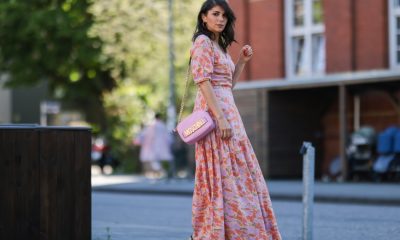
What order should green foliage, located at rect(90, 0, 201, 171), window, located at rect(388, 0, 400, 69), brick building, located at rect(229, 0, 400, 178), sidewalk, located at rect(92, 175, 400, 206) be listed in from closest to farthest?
sidewalk, located at rect(92, 175, 400, 206) → window, located at rect(388, 0, 400, 69) → brick building, located at rect(229, 0, 400, 178) → green foliage, located at rect(90, 0, 201, 171)

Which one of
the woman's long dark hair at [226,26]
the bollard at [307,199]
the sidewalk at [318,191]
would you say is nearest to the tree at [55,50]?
the sidewalk at [318,191]

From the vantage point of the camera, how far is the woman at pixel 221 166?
684cm

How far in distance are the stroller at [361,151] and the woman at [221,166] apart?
58.9 ft

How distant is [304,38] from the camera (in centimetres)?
2717

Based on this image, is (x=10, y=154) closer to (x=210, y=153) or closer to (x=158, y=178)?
(x=210, y=153)

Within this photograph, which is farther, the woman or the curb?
the curb

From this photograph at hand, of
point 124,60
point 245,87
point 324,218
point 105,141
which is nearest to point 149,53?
point 124,60

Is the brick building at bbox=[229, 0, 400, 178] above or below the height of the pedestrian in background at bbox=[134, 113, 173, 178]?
above

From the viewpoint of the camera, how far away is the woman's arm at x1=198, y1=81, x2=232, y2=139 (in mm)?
6859

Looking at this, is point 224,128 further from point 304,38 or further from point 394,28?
point 304,38

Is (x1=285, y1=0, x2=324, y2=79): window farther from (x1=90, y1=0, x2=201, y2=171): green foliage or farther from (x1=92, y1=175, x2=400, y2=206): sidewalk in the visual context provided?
(x1=90, y1=0, x2=201, y2=171): green foliage

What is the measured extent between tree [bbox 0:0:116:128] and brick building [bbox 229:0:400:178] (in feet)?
31.2

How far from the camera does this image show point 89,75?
3994 centimetres

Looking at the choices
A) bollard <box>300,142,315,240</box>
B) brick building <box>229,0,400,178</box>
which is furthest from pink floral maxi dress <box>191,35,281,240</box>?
brick building <box>229,0,400,178</box>
